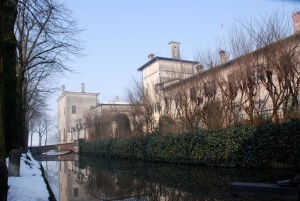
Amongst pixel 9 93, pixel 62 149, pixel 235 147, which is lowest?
pixel 235 147

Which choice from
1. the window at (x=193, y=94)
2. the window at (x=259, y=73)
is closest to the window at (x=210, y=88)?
the window at (x=193, y=94)

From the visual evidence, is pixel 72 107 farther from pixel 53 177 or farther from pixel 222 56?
pixel 222 56

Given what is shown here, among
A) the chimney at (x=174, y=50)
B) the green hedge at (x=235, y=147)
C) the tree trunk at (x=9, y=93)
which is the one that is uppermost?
the chimney at (x=174, y=50)

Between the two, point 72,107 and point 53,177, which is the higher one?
point 72,107

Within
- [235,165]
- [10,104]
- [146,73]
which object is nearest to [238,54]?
[235,165]

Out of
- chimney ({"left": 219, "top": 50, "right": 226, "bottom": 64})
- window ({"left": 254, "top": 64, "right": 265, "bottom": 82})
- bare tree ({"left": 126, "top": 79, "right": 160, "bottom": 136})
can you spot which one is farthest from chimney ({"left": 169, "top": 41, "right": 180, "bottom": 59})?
window ({"left": 254, "top": 64, "right": 265, "bottom": 82})

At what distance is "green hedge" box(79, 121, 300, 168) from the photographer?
35.4 feet

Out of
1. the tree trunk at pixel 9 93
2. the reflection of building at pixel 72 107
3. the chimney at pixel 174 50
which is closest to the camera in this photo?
the tree trunk at pixel 9 93

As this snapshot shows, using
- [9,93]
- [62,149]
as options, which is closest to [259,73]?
[9,93]

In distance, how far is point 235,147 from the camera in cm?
1257

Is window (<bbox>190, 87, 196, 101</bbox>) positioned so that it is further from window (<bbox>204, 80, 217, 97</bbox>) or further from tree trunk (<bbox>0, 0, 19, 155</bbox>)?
tree trunk (<bbox>0, 0, 19, 155</bbox>)

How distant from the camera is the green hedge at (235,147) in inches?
425

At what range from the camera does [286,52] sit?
11898mm

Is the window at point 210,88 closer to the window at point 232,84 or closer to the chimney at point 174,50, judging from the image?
the window at point 232,84
